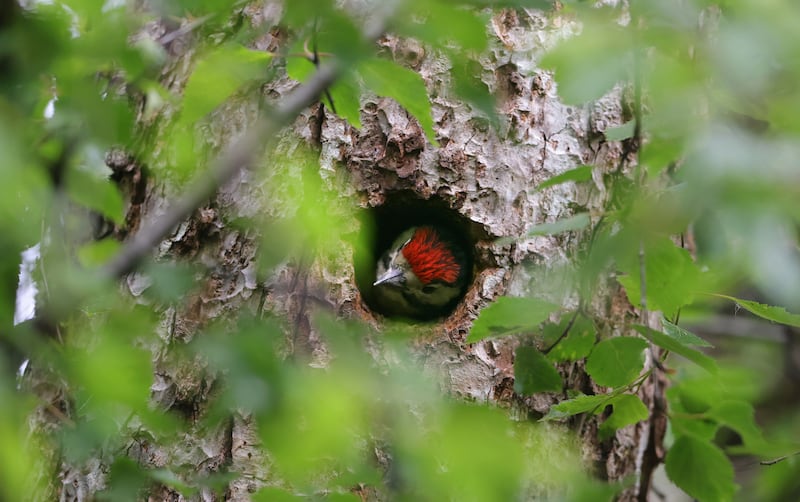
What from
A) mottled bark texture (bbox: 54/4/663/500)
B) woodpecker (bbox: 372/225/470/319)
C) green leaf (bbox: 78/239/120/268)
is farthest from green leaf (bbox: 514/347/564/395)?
woodpecker (bbox: 372/225/470/319)

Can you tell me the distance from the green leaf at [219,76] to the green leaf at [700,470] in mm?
1617

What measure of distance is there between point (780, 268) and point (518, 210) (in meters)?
1.93

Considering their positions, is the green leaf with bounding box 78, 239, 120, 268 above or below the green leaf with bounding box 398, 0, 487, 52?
below

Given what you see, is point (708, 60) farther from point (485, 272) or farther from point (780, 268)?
point (485, 272)

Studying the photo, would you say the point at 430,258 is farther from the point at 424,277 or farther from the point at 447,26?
the point at 447,26

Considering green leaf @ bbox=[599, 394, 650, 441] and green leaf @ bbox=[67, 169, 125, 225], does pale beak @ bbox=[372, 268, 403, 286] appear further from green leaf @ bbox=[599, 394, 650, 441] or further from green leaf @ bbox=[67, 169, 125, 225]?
green leaf @ bbox=[67, 169, 125, 225]

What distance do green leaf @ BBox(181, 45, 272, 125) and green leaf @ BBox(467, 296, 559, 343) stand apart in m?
0.71

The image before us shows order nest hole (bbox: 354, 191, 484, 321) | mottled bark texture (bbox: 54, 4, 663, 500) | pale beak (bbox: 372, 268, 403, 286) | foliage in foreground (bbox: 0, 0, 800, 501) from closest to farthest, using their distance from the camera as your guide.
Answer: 1. foliage in foreground (bbox: 0, 0, 800, 501)
2. mottled bark texture (bbox: 54, 4, 663, 500)
3. nest hole (bbox: 354, 191, 484, 321)
4. pale beak (bbox: 372, 268, 403, 286)

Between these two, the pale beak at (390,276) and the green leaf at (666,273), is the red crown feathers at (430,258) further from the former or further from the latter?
the green leaf at (666,273)

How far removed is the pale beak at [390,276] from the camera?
3.86m

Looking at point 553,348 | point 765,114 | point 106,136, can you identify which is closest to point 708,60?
point 765,114

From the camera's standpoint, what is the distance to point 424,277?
4.01 meters

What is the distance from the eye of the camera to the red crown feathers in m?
3.93

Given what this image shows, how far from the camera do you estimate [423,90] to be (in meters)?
1.57
